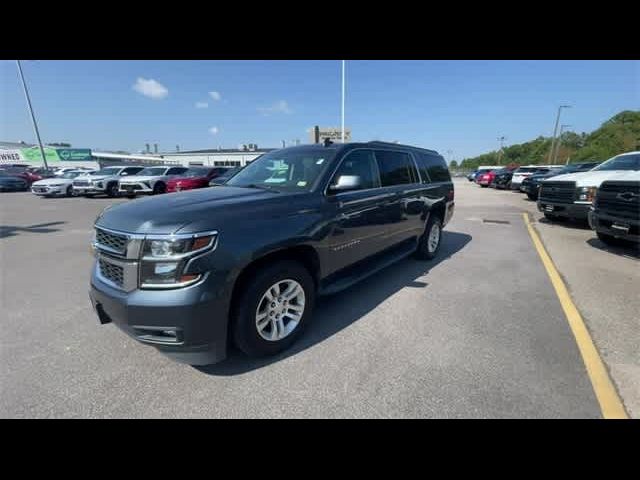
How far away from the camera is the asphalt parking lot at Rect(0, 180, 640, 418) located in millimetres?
2090

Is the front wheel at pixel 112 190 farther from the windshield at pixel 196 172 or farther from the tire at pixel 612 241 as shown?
the tire at pixel 612 241

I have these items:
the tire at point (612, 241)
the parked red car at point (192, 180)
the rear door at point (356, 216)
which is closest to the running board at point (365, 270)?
the rear door at point (356, 216)

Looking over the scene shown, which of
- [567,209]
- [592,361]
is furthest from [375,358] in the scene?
[567,209]

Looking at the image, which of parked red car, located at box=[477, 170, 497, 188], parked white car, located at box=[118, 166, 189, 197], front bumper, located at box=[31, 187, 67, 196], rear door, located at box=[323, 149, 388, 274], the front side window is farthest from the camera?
parked red car, located at box=[477, 170, 497, 188]

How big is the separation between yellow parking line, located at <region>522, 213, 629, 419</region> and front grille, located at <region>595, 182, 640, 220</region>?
6.84 feet

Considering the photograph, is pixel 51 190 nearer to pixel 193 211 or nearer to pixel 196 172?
pixel 196 172

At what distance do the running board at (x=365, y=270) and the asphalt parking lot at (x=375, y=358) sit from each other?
0.39m

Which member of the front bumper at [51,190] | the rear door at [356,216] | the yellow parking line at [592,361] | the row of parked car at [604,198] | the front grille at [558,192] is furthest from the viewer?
the front bumper at [51,190]

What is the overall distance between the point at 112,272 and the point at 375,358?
7.57 ft

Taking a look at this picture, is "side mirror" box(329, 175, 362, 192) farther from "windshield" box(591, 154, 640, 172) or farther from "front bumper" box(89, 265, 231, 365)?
"windshield" box(591, 154, 640, 172)

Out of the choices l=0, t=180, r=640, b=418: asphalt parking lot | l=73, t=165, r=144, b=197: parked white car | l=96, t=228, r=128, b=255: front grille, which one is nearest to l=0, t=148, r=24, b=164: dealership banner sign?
l=73, t=165, r=144, b=197: parked white car

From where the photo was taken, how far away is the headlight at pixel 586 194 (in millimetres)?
7305
